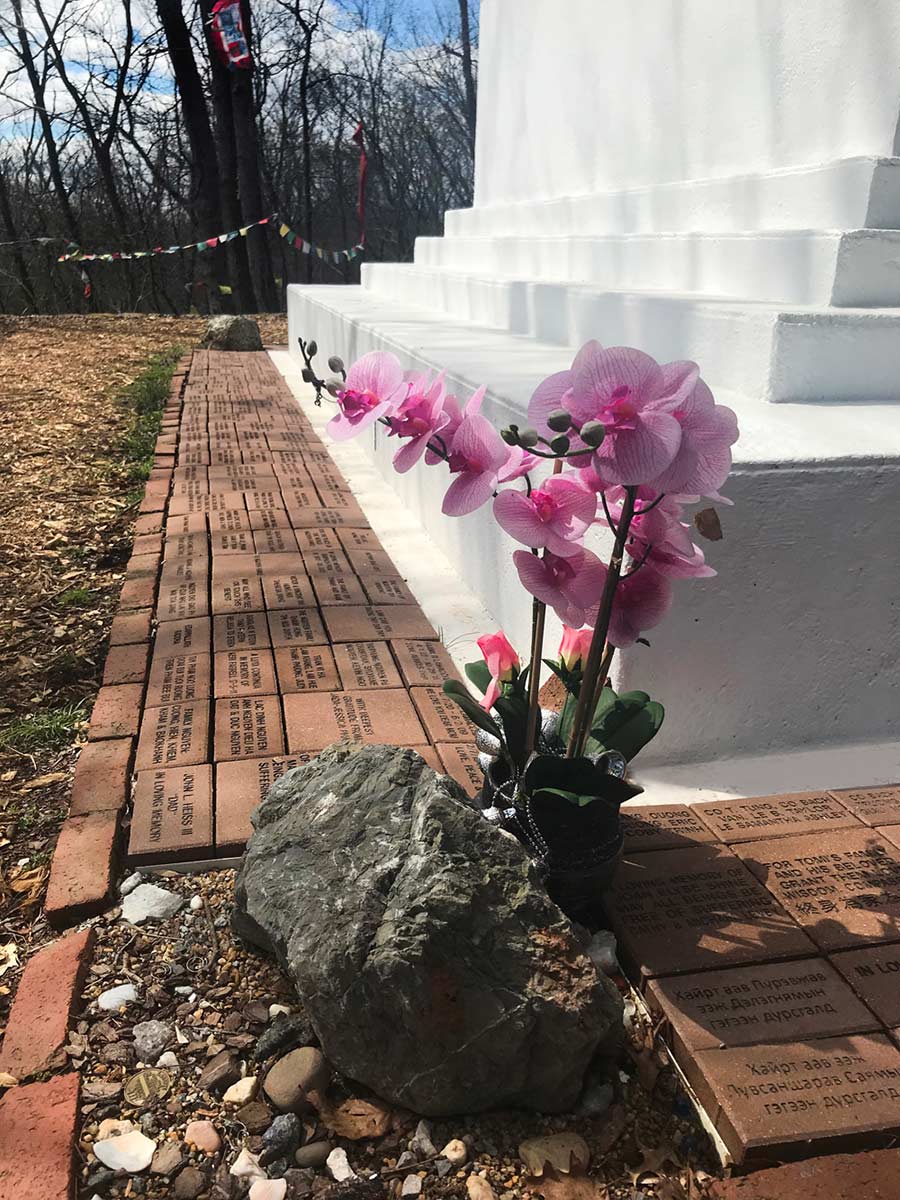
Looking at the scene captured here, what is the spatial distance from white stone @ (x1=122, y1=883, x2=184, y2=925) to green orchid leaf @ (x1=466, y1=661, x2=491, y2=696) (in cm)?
69

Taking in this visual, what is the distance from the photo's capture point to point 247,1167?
132 cm

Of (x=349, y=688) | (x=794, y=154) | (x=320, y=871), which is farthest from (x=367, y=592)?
(x=794, y=154)

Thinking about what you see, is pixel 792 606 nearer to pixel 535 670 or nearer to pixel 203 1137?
pixel 535 670

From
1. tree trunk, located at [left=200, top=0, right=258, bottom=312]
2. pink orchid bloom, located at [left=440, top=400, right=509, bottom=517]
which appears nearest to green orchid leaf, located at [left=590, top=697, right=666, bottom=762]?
pink orchid bloom, located at [left=440, top=400, right=509, bottom=517]

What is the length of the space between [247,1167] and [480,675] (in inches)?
33.9

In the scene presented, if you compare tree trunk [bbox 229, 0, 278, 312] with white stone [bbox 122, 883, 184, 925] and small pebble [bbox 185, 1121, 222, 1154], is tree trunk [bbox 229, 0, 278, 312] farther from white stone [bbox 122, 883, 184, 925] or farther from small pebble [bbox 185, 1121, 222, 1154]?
small pebble [bbox 185, 1121, 222, 1154]

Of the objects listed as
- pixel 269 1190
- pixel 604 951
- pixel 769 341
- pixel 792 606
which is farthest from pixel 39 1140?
pixel 769 341

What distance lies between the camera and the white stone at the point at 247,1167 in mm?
1313

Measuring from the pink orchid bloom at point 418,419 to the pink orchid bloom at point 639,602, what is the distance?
38 cm

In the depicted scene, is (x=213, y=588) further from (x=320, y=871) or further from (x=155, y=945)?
(x=320, y=871)

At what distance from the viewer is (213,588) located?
10.8 ft

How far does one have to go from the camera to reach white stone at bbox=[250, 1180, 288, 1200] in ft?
4.20

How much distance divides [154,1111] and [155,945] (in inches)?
14.1

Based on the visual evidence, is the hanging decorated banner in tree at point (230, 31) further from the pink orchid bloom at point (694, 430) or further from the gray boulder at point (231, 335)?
the pink orchid bloom at point (694, 430)
